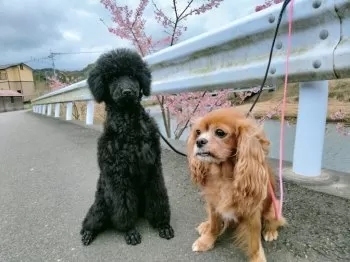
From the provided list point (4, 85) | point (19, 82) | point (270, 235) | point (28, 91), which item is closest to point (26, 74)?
point (19, 82)

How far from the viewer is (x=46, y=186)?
9.90ft

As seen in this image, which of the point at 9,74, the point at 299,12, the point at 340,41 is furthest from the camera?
the point at 9,74

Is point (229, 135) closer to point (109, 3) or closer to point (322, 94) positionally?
point (322, 94)

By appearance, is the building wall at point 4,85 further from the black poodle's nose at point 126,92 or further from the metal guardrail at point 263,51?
the black poodle's nose at point 126,92

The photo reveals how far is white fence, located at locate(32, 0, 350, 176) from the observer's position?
1.82 meters

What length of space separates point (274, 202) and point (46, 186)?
7.13ft

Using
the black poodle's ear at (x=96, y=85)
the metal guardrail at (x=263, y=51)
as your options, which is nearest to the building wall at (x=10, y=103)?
the metal guardrail at (x=263, y=51)

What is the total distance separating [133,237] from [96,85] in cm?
109

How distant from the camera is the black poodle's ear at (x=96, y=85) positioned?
228 cm

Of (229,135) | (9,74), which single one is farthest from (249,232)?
(9,74)

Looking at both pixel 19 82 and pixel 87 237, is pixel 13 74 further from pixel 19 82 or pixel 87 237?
pixel 87 237

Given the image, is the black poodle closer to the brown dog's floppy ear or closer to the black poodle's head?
the black poodle's head

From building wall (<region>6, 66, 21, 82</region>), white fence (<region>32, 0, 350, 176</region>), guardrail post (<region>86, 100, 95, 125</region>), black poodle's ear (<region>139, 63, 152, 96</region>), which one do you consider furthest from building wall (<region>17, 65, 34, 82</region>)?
black poodle's ear (<region>139, 63, 152, 96</region>)

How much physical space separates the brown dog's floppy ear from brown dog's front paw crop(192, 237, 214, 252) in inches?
13.7
